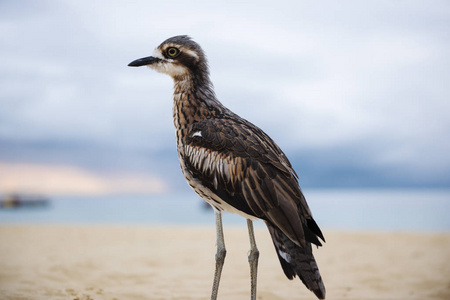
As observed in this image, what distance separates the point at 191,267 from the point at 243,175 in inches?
220

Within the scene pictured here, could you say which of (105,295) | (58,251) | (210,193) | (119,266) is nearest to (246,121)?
(210,193)

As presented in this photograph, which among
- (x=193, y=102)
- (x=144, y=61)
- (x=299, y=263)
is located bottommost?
(x=299, y=263)

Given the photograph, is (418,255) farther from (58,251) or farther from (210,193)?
(58,251)

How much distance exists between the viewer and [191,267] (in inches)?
352

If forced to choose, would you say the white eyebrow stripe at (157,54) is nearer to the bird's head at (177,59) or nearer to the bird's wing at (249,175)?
the bird's head at (177,59)

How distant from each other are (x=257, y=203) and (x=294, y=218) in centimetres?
34

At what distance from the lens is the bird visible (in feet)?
12.2

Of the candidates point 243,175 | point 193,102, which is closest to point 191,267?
point 193,102

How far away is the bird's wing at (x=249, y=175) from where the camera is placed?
3754 millimetres

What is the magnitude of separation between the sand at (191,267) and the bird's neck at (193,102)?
2465 mm

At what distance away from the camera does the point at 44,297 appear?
5.22 m

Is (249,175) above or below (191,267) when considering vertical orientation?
above

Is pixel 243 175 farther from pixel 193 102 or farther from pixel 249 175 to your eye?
pixel 193 102

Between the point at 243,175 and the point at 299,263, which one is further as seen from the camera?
the point at 243,175
